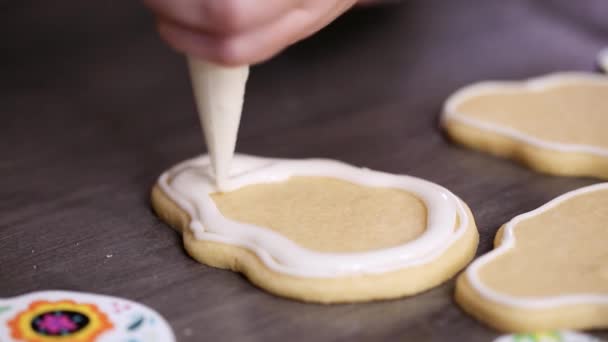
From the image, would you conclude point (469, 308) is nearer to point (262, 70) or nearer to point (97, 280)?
point (97, 280)

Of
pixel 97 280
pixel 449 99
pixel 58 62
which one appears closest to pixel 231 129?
pixel 97 280

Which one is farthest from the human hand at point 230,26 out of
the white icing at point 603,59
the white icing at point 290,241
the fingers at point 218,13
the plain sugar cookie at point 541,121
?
the white icing at point 603,59

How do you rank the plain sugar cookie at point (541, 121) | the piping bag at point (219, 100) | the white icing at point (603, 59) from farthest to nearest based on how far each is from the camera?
the white icing at point (603, 59) < the plain sugar cookie at point (541, 121) < the piping bag at point (219, 100)

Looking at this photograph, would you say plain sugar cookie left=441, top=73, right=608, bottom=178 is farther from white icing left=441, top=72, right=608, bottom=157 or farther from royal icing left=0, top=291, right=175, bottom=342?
royal icing left=0, top=291, right=175, bottom=342

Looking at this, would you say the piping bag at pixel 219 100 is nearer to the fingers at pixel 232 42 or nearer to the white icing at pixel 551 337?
the fingers at pixel 232 42

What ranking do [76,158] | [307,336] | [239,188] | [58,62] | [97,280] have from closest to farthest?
[307,336], [97,280], [239,188], [76,158], [58,62]

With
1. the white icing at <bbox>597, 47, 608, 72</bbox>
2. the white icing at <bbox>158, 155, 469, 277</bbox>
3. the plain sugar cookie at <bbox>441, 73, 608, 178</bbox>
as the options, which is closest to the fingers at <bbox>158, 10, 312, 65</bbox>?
the white icing at <bbox>158, 155, 469, 277</bbox>
